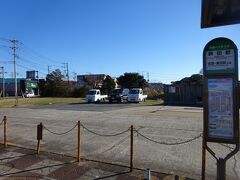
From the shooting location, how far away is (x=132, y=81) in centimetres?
9850

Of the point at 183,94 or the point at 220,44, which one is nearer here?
the point at 220,44

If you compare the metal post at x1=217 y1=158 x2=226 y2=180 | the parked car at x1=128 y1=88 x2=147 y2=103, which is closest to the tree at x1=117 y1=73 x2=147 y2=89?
the parked car at x1=128 y1=88 x2=147 y2=103

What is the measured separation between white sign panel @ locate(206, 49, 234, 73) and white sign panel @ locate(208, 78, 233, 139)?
178 millimetres

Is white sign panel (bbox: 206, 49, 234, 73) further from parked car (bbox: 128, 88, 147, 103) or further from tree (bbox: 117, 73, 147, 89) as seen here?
tree (bbox: 117, 73, 147, 89)

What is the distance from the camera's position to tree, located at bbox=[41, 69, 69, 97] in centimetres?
8919

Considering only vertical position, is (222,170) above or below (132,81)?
below

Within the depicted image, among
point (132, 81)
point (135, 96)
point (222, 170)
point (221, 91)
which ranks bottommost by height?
point (222, 170)

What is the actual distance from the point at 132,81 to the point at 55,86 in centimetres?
2249

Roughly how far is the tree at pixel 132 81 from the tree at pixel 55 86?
58.3ft

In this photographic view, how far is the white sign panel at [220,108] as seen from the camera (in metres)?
5.76

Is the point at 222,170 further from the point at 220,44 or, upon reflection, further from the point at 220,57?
the point at 220,44

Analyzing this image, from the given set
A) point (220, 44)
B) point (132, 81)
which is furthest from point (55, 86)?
point (220, 44)

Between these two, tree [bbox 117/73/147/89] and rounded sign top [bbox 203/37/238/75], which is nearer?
rounded sign top [bbox 203/37/238/75]

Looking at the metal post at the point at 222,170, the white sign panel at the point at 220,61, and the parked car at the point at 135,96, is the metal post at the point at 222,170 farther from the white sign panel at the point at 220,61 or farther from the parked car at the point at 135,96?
the parked car at the point at 135,96
